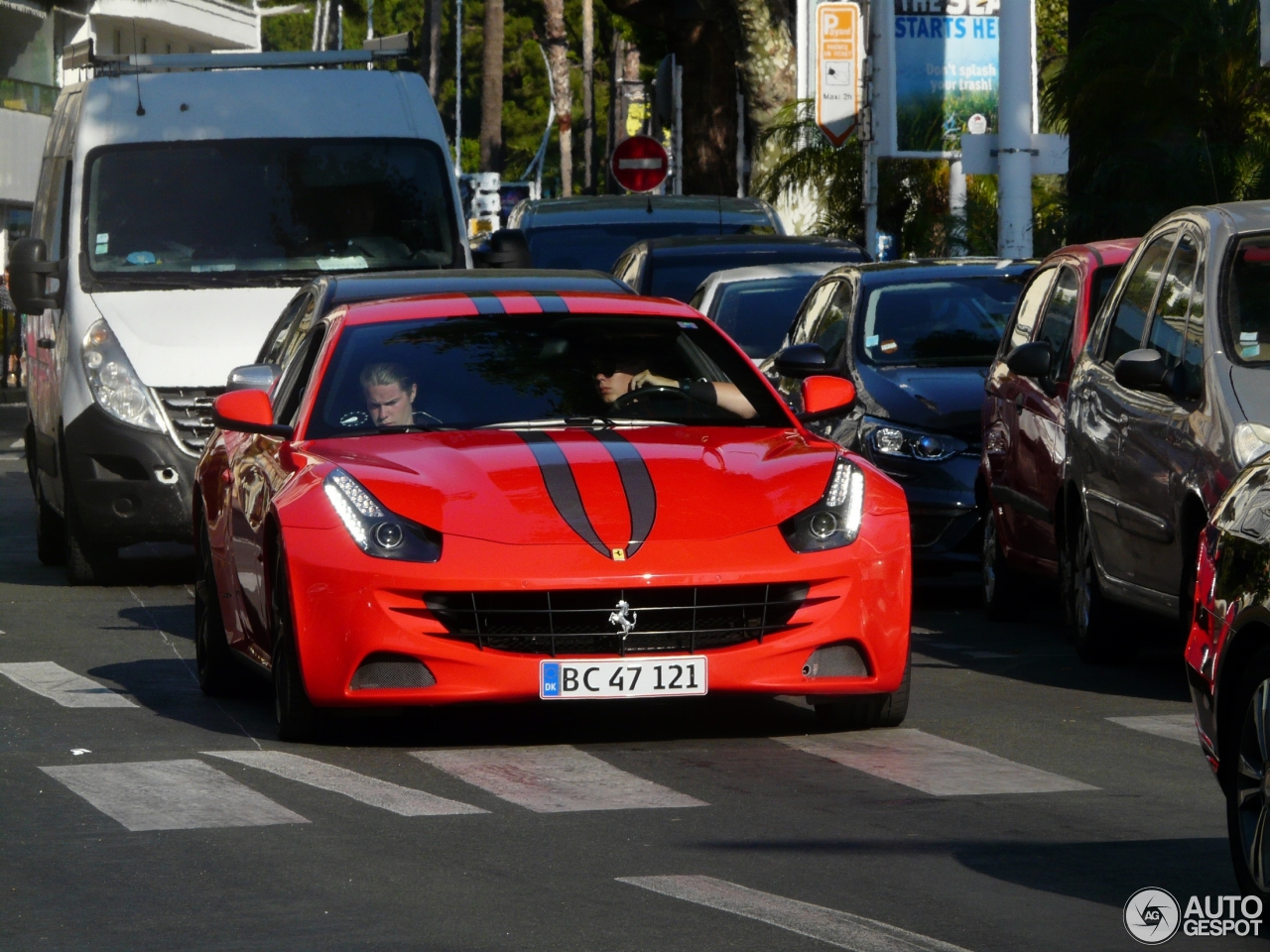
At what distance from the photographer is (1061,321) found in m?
12.5

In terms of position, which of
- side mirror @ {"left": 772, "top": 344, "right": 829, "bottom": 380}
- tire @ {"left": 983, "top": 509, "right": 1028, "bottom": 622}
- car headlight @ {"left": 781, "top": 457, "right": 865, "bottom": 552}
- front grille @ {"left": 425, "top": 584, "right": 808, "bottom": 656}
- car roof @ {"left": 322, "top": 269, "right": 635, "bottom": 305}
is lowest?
tire @ {"left": 983, "top": 509, "right": 1028, "bottom": 622}

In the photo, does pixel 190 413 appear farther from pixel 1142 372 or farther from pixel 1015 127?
pixel 1015 127

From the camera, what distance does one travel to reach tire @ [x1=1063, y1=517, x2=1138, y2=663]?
1102 centimetres

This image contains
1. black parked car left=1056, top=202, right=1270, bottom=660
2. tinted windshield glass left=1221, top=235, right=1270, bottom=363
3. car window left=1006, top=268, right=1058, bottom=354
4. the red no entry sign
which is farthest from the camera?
the red no entry sign

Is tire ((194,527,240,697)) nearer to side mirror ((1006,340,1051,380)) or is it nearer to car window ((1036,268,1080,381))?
side mirror ((1006,340,1051,380))

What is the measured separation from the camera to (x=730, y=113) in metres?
40.9

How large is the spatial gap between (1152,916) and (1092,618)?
200 inches

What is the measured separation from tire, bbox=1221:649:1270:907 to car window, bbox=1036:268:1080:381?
603 centimetres

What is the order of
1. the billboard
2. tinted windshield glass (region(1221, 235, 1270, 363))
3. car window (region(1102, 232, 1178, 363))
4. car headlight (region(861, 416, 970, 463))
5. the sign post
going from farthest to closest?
the sign post < the billboard < car headlight (region(861, 416, 970, 463)) < car window (region(1102, 232, 1178, 363)) < tinted windshield glass (region(1221, 235, 1270, 363))

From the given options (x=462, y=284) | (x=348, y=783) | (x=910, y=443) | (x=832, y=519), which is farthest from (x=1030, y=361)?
(x=348, y=783)

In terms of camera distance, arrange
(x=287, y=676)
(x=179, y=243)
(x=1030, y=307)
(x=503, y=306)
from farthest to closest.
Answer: (x=179, y=243), (x=1030, y=307), (x=503, y=306), (x=287, y=676)

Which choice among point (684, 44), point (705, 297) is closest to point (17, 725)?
point (705, 297)

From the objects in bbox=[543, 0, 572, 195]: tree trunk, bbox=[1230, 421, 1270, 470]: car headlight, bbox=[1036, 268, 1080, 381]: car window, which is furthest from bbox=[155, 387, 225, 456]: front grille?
bbox=[543, 0, 572, 195]: tree trunk

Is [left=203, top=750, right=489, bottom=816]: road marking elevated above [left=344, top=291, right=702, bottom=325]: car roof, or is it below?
below
